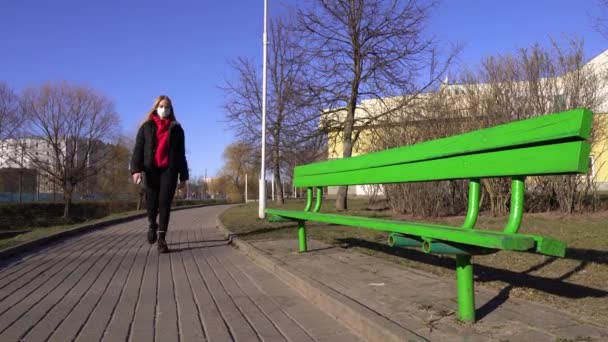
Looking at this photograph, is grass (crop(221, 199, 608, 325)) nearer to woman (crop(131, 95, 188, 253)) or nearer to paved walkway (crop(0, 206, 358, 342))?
paved walkway (crop(0, 206, 358, 342))

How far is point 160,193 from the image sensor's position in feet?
25.7

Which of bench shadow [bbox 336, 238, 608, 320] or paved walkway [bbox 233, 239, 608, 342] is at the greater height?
bench shadow [bbox 336, 238, 608, 320]

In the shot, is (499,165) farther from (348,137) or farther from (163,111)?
(348,137)

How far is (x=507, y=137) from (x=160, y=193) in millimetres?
5736

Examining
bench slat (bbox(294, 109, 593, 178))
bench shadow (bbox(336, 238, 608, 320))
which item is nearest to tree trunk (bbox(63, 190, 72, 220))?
bench shadow (bbox(336, 238, 608, 320))

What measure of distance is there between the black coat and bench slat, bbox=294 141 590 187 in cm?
354

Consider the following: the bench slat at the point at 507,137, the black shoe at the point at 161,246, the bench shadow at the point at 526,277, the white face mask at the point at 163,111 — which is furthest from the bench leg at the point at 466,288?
the white face mask at the point at 163,111

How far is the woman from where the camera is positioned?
7.68 metres

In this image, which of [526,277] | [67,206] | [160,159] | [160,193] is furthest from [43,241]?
[67,206]

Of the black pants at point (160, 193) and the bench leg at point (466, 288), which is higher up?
the black pants at point (160, 193)

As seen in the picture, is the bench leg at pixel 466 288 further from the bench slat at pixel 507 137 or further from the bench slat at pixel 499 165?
the bench slat at pixel 507 137

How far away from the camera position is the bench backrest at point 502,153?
2.72 meters

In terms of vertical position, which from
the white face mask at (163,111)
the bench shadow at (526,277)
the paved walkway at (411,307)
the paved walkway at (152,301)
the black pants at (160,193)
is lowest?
the paved walkway at (152,301)

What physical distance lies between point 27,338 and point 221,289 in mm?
2001
